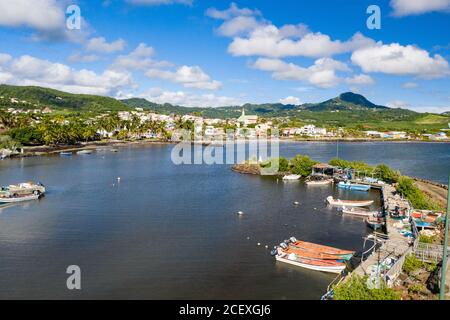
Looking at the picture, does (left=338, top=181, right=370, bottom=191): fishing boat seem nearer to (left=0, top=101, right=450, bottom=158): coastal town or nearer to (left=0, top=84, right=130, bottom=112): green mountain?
(left=0, top=101, right=450, bottom=158): coastal town

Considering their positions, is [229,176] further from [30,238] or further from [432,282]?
[432,282]

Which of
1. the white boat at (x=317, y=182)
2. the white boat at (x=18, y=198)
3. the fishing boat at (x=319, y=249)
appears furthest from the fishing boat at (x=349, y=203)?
the white boat at (x=18, y=198)

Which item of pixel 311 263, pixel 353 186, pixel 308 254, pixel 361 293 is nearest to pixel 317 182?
pixel 353 186

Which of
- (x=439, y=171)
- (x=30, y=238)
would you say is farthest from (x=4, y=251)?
(x=439, y=171)

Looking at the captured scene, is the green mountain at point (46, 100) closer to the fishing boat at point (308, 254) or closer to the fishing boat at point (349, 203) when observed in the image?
the fishing boat at point (349, 203)

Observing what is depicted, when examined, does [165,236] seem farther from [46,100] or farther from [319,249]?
[46,100]

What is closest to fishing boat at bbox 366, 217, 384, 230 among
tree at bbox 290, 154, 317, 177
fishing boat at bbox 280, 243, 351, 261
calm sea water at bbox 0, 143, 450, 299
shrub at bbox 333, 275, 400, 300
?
calm sea water at bbox 0, 143, 450, 299
